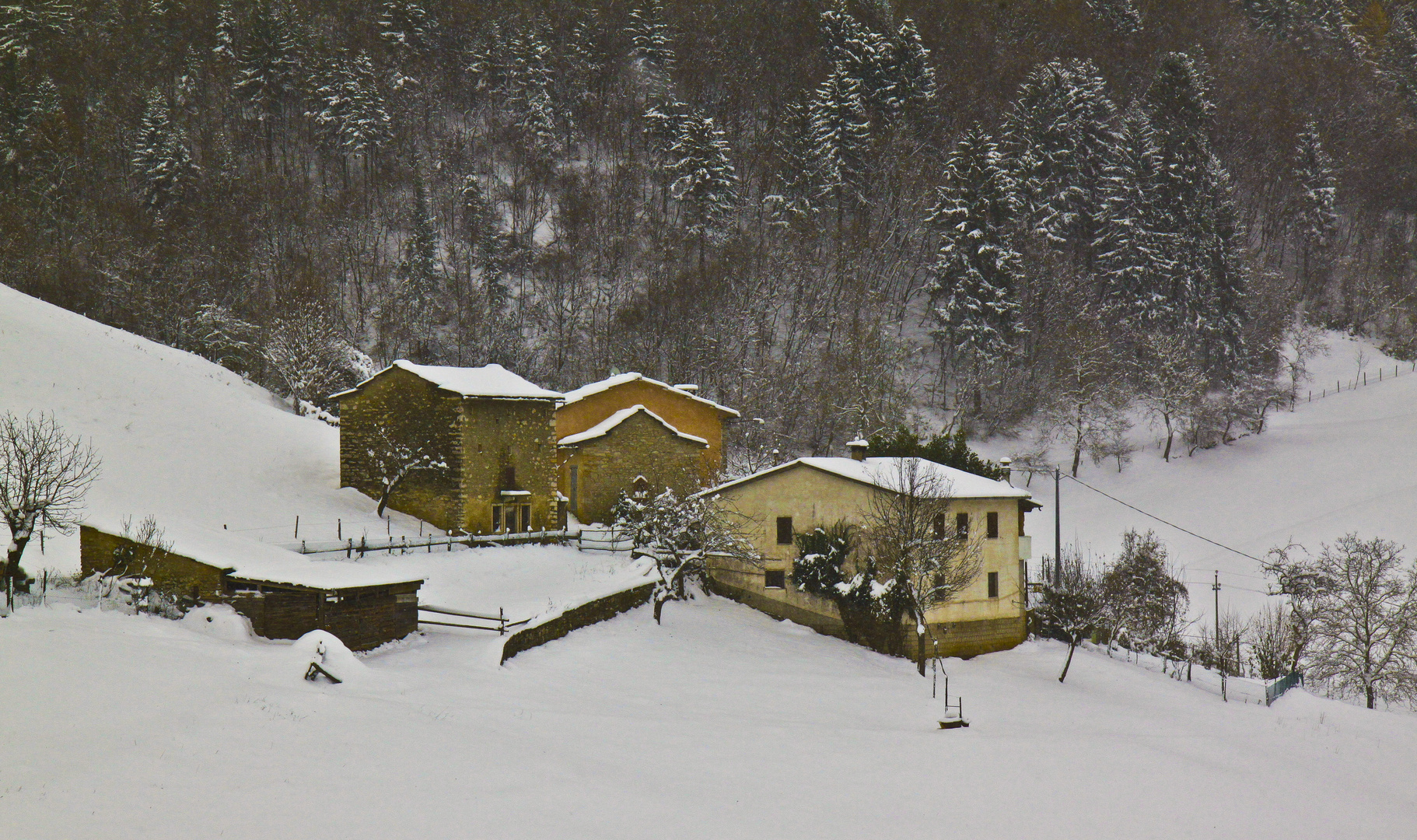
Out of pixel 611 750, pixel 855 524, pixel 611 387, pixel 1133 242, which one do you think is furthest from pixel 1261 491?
pixel 611 750

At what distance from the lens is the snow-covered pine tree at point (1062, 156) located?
231ft

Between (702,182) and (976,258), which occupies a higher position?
(702,182)

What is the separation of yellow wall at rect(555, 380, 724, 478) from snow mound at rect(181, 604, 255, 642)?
22.7m

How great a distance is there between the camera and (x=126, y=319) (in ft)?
194

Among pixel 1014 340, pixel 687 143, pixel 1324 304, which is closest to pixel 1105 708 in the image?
pixel 1014 340

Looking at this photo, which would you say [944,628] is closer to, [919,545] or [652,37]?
[919,545]

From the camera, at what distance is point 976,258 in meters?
66.6

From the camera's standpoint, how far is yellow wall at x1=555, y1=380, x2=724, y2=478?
147ft

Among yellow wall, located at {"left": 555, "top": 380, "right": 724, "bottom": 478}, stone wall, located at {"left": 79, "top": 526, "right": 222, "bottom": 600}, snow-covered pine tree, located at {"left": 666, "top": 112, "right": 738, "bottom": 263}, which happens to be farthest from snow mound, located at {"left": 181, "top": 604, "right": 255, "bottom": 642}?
snow-covered pine tree, located at {"left": 666, "top": 112, "right": 738, "bottom": 263}

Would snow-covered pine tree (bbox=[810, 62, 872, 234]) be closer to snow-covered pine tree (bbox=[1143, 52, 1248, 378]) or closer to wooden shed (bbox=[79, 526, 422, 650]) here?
snow-covered pine tree (bbox=[1143, 52, 1248, 378])

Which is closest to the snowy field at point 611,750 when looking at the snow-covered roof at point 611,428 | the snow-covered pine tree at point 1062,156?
the snow-covered roof at point 611,428

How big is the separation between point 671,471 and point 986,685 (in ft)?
56.5

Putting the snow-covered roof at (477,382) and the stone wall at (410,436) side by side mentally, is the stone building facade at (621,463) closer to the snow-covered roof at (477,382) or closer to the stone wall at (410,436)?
the snow-covered roof at (477,382)

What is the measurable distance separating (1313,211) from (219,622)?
275 ft
